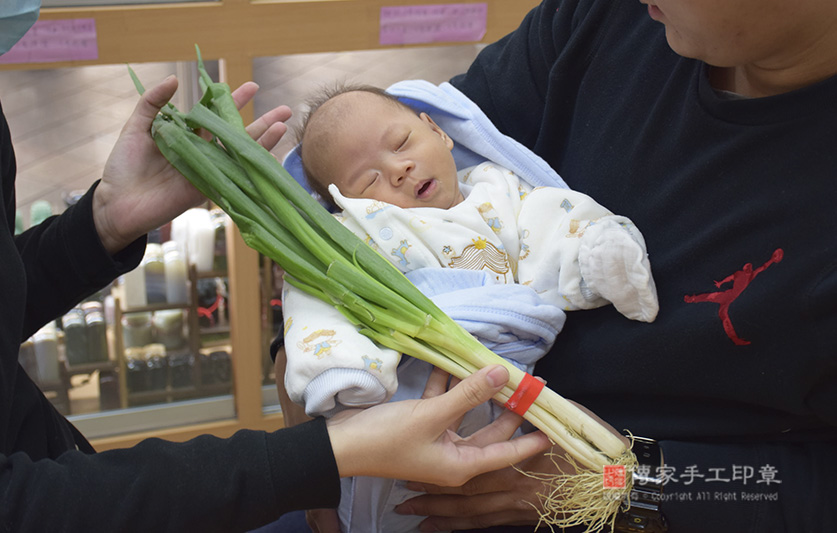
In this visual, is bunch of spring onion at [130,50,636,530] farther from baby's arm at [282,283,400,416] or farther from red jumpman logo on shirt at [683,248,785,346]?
red jumpman logo on shirt at [683,248,785,346]

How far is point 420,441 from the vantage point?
1.03 metres

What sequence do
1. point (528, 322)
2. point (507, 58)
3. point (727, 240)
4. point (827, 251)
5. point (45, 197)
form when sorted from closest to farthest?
1. point (827, 251)
2. point (727, 240)
3. point (528, 322)
4. point (507, 58)
5. point (45, 197)

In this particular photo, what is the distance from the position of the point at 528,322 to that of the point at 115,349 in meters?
2.09

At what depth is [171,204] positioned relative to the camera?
1462mm

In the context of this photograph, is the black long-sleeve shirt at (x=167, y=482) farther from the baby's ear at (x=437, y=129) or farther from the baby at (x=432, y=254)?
the baby's ear at (x=437, y=129)

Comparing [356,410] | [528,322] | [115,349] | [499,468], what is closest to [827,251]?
[528,322]

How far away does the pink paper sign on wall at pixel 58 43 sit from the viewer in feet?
6.68

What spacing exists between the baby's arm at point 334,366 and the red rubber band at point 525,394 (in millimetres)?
192

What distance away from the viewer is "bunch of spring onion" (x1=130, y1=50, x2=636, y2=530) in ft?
3.65

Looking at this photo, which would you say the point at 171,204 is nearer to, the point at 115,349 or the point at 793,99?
the point at 793,99

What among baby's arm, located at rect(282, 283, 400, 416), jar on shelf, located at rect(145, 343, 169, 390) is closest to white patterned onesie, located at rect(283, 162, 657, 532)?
baby's arm, located at rect(282, 283, 400, 416)

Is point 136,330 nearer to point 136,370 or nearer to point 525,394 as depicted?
point 136,370

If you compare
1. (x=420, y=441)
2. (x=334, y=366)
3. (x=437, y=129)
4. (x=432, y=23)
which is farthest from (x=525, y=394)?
(x=432, y=23)

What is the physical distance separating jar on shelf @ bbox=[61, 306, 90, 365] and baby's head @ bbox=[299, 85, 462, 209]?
5.23 feet
